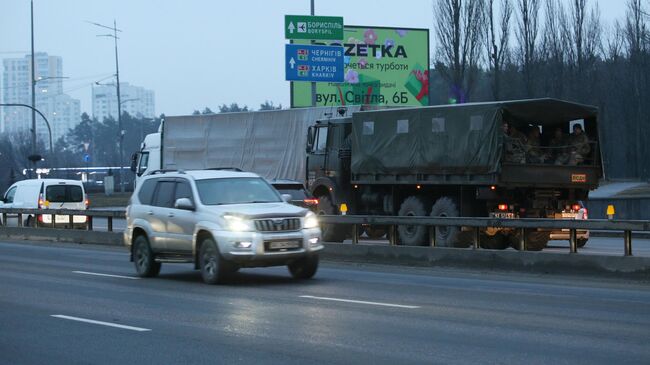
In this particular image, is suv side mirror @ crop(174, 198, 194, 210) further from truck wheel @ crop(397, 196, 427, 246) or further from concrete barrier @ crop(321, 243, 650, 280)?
truck wheel @ crop(397, 196, 427, 246)

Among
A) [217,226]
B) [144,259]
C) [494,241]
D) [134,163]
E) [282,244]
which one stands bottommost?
[494,241]

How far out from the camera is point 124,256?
83.6 ft

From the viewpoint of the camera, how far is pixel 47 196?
3641 cm

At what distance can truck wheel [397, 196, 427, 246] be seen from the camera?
83.5 feet

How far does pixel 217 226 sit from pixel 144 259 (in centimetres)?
258

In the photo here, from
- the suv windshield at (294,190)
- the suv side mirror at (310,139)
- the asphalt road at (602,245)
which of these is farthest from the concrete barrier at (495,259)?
the suv side mirror at (310,139)

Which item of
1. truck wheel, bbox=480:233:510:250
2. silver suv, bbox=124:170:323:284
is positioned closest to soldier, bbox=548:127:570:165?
truck wheel, bbox=480:233:510:250

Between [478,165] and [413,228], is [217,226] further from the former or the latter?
[413,228]

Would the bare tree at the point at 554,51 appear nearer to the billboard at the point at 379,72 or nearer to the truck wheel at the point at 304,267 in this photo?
the billboard at the point at 379,72

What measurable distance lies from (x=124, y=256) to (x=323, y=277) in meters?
8.57

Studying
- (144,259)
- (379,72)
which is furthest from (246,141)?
(379,72)

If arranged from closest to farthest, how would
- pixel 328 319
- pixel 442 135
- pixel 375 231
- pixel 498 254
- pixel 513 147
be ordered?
1. pixel 328 319
2. pixel 498 254
3. pixel 513 147
4. pixel 442 135
5. pixel 375 231

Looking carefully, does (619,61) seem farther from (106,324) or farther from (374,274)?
(106,324)

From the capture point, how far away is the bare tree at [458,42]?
5859 centimetres
